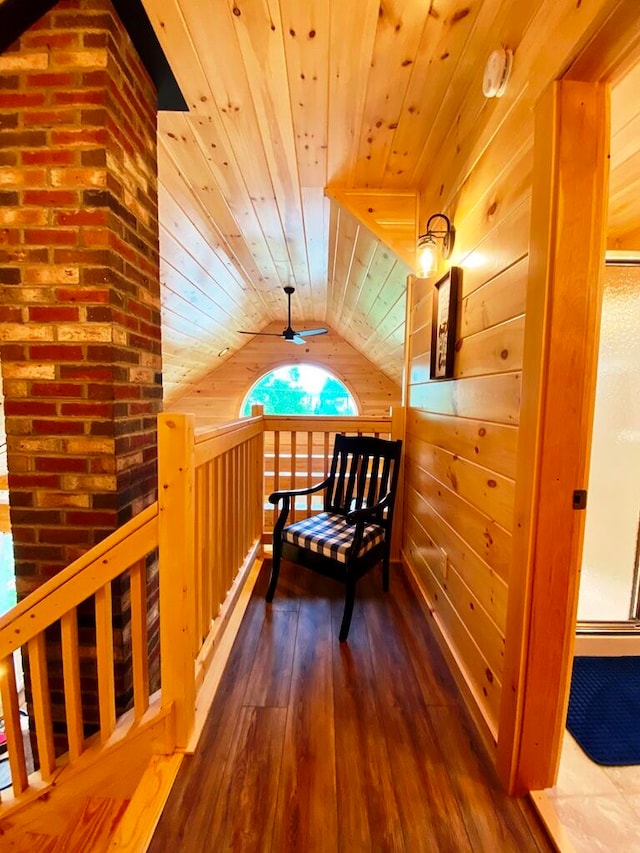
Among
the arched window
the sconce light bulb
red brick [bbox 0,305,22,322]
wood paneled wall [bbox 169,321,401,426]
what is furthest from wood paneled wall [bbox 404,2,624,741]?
the arched window

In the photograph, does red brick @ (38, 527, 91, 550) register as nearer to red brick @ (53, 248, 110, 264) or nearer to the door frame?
red brick @ (53, 248, 110, 264)

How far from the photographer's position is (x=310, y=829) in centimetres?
103

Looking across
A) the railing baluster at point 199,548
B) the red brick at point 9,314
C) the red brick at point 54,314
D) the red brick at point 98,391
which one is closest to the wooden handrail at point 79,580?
the railing baluster at point 199,548

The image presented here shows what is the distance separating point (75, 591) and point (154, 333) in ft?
3.59

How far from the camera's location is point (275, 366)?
5.89m

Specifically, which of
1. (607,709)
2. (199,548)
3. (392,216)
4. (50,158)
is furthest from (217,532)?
(392,216)

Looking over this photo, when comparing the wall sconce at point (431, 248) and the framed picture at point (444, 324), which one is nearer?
the framed picture at point (444, 324)

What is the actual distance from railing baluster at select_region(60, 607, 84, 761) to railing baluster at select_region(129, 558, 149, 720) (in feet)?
0.63

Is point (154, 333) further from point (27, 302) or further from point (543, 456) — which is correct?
point (543, 456)

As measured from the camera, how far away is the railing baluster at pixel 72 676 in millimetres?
1242

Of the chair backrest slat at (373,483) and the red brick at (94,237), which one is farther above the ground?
the red brick at (94,237)

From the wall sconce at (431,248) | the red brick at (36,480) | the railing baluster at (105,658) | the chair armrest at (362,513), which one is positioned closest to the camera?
the railing baluster at (105,658)

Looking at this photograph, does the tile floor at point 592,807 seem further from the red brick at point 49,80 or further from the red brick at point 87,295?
the red brick at point 49,80

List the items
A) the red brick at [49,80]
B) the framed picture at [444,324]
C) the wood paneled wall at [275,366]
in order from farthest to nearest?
the wood paneled wall at [275,366], the framed picture at [444,324], the red brick at [49,80]
